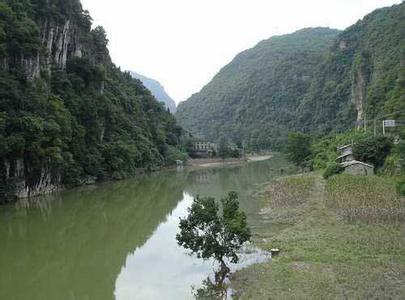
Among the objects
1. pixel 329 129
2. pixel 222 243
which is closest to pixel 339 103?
pixel 329 129

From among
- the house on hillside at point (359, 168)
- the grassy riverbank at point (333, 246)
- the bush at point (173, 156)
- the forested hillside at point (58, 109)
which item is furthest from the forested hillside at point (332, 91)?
the forested hillside at point (58, 109)

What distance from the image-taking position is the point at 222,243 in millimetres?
17844

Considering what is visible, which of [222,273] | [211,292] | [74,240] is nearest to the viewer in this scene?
[211,292]

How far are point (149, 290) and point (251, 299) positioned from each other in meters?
4.32

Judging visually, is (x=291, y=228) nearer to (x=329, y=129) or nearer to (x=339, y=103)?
(x=329, y=129)

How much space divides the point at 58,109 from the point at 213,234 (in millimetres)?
32631

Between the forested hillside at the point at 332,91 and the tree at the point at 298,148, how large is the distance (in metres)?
10.4

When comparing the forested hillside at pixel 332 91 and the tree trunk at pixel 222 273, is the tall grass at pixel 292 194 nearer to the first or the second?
the tree trunk at pixel 222 273

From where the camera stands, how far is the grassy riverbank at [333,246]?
14484 mm

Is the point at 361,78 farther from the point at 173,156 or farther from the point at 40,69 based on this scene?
the point at 40,69

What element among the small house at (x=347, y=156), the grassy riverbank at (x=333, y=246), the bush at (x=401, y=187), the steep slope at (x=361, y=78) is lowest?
the grassy riverbank at (x=333, y=246)

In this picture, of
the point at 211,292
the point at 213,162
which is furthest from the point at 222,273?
the point at 213,162

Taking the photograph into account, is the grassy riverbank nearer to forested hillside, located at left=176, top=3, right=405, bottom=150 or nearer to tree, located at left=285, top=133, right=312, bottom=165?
tree, located at left=285, top=133, right=312, bottom=165

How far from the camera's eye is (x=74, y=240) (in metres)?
25.7
